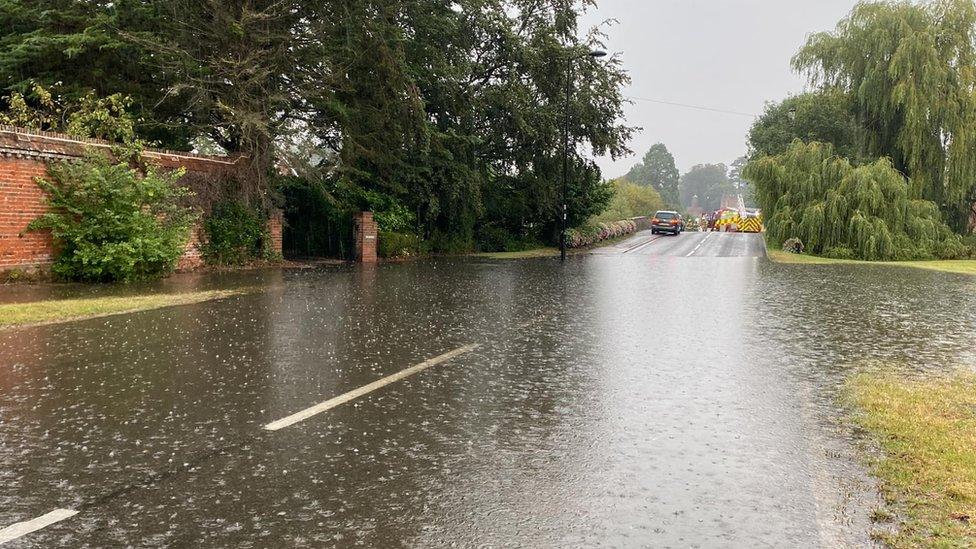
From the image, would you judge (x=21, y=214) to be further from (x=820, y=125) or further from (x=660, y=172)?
(x=660, y=172)

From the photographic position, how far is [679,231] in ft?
173

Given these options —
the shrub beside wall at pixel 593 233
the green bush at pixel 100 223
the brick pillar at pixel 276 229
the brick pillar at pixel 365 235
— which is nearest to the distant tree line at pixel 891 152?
the shrub beside wall at pixel 593 233

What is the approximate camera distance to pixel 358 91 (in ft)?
82.5

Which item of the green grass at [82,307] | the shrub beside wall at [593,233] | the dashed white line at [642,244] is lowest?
the green grass at [82,307]

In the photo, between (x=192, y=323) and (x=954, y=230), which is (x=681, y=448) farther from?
(x=954, y=230)

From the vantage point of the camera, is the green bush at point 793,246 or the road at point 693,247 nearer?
the green bush at point 793,246

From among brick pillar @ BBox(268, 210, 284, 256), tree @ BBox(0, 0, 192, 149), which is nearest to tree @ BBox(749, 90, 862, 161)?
brick pillar @ BBox(268, 210, 284, 256)

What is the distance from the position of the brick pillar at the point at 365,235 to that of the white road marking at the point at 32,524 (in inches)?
892

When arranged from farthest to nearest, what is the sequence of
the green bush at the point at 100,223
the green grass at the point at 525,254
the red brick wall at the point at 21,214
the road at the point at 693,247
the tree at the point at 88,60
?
the road at the point at 693,247
the green grass at the point at 525,254
the tree at the point at 88,60
the green bush at the point at 100,223
the red brick wall at the point at 21,214

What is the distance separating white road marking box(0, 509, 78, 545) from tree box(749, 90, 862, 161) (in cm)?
3650

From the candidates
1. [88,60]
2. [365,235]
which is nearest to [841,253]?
[365,235]

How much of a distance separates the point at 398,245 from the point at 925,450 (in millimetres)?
24420

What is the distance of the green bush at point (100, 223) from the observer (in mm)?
15234

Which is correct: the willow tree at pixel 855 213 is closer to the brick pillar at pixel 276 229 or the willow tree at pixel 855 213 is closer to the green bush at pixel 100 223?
the brick pillar at pixel 276 229
